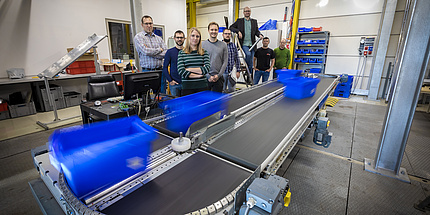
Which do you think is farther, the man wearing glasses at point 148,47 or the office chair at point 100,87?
the man wearing glasses at point 148,47

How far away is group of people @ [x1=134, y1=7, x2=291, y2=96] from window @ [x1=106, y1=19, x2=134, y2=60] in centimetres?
297

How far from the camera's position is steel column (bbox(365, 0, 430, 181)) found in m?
1.82

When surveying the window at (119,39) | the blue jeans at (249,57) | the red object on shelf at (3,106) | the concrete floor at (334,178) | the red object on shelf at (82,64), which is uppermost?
the window at (119,39)

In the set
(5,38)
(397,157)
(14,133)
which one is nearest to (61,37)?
(5,38)

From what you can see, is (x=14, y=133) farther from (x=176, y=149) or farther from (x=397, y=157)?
(x=397, y=157)

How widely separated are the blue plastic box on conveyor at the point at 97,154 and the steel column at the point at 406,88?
2397 mm

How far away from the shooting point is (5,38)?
161 inches

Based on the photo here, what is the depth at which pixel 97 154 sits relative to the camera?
2.35ft

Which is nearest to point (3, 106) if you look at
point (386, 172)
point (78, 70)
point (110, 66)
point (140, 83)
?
point (78, 70)

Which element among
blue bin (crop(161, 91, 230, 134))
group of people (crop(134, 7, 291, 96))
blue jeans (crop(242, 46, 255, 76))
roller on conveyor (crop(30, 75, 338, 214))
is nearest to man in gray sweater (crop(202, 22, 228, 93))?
group of people (crop(134, 7, 291, 96))

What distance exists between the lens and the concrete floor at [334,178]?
173 centimetres

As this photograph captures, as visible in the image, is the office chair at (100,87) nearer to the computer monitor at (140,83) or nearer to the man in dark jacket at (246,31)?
the computer monitor at (140,83)

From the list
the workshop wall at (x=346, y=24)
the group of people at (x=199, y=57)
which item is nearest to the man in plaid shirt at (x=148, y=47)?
the group of people at (x=199, y=57)

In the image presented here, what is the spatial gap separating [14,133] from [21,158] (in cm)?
116
